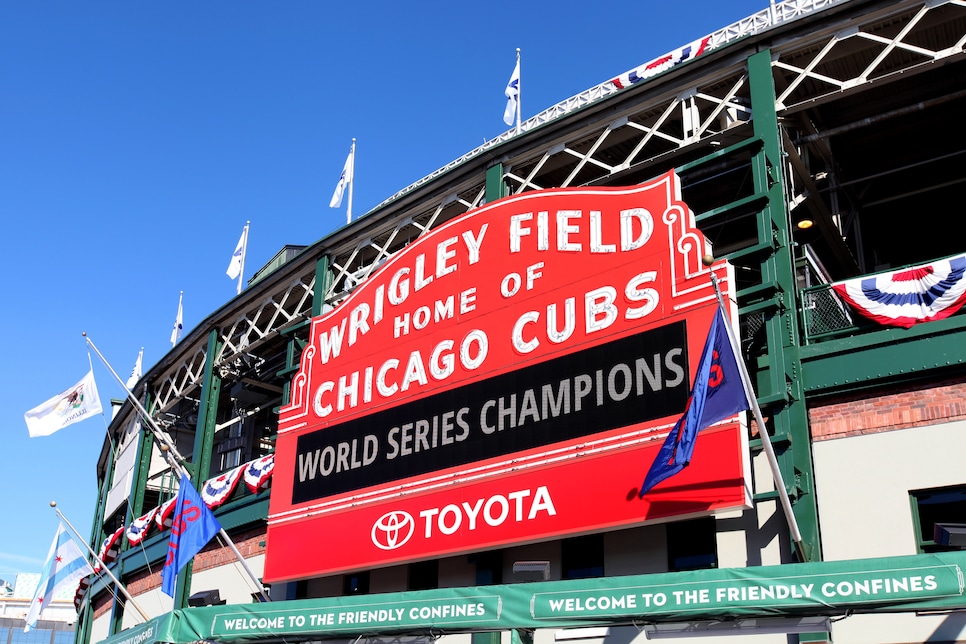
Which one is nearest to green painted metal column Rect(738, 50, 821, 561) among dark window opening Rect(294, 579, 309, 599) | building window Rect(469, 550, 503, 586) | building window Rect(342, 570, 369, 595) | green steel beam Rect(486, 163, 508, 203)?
building window Rect(469, 550, 503, 586)

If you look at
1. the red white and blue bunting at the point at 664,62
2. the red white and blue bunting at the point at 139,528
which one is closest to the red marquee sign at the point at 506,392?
the red white and blue bunting at the point at 664,62

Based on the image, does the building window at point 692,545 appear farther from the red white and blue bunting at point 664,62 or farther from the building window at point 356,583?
the red white and blue bunting at point 664,62

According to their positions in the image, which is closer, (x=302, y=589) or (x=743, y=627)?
(x=743, y=627)

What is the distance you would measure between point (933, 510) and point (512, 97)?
50.2ft

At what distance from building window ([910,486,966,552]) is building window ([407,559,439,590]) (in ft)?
27.4

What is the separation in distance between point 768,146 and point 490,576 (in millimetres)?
8406

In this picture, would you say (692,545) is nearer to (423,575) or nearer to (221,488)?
(423,575)

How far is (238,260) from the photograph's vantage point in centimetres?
3456

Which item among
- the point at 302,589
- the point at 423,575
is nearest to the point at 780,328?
A: the point at 423,575

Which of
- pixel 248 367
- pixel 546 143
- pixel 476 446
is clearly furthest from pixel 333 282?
pixel 476 446

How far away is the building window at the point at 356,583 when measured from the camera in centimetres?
1884

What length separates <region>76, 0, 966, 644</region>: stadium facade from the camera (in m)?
12.2

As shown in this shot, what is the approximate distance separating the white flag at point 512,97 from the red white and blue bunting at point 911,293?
11855 millimetres

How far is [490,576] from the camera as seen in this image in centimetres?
1652
